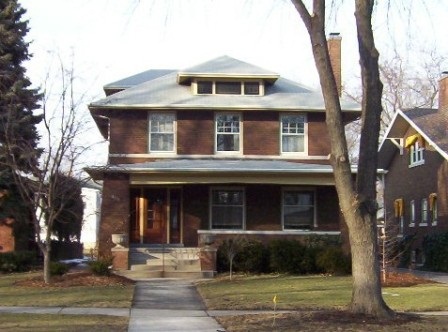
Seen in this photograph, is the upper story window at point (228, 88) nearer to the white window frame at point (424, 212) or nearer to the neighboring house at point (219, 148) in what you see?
the neighboring house at point (219, 148)

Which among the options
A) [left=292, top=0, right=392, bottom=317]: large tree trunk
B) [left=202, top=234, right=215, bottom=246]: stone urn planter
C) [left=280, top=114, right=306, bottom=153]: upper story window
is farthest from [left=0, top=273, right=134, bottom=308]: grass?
[left=280, top=114, right=306, bottom=153]: upper story window

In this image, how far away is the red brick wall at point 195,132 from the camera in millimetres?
28531

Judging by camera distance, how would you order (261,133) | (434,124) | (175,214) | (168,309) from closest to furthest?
(168,309) < (175,214) < (261,133) < (434,124)

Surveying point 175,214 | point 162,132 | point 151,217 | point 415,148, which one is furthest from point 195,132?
point 415,148

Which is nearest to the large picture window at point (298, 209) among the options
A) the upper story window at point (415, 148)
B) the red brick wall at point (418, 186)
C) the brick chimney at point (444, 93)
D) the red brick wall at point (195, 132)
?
the red brick wall at point (418, 186)

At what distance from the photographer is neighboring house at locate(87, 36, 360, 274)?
1099 inches

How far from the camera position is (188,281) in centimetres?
2292

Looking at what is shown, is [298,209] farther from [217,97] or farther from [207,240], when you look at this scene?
[217,97]

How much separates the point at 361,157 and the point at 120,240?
12338 mm

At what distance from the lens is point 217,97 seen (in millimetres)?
29047

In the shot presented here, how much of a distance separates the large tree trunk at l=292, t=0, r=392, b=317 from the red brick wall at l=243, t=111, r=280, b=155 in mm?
14802

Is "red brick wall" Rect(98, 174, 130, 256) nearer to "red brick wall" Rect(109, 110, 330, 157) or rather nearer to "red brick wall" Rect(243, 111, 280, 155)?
"red brick wall" Rect(109, 110, 330, 157)

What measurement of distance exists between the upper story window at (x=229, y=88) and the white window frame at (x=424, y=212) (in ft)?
31.7

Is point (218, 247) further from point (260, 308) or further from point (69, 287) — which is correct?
point (260, 308)
